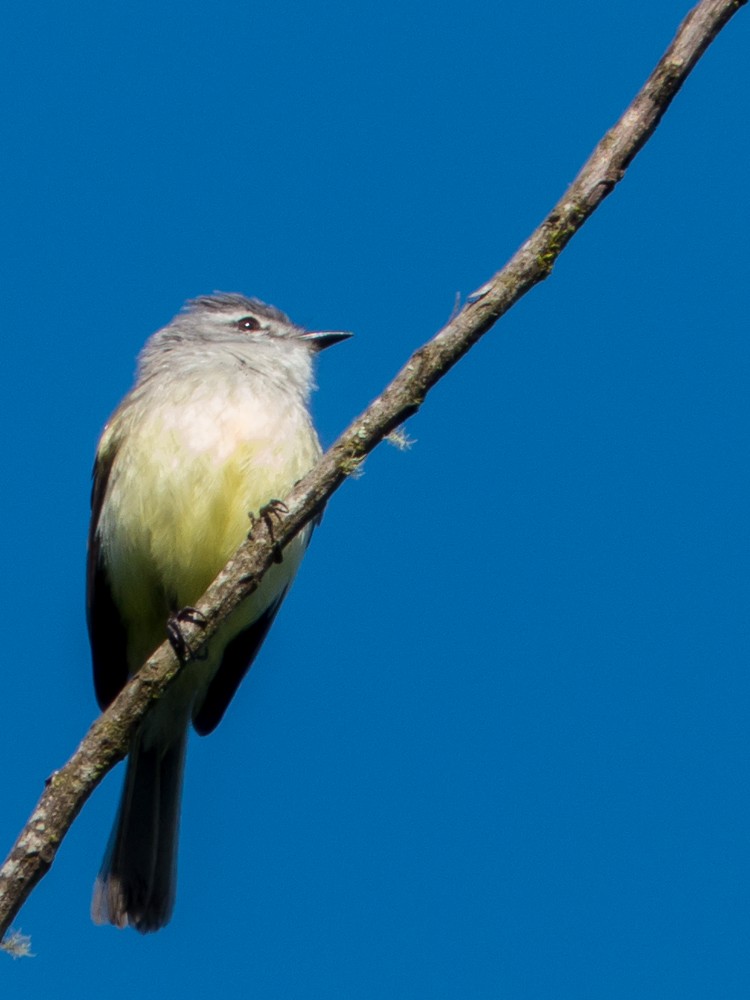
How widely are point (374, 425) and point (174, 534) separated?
2.23m

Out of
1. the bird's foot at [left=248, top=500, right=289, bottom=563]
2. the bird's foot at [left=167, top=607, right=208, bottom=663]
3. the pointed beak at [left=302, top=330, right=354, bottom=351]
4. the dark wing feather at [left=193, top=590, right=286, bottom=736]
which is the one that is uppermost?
the pointed beak at [left=302, top=330, right=354, bottom=351]

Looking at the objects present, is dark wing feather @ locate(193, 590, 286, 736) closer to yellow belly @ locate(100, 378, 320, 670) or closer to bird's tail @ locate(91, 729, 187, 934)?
bird's tail @ locate(91, 729, 187, 934)

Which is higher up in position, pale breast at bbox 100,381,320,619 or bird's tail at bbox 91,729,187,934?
pale breast at bbox 100,381,320,619

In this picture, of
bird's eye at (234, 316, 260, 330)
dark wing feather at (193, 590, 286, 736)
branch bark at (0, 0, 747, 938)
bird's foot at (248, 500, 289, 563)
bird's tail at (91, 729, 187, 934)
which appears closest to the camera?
branch bark at (0, 0, 747, 938)

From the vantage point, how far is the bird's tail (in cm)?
638

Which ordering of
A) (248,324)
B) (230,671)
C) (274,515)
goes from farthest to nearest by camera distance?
1. (248,324)
2. (230,671)
3. (274,515)

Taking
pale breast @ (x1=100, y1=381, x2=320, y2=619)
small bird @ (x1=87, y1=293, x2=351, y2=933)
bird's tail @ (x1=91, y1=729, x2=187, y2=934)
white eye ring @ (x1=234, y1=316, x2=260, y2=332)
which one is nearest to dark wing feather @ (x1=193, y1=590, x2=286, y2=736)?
small bird @ (x1=87, y1=293, x2=351, y2=933)

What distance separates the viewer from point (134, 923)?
6.34 m

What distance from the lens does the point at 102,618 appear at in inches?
279

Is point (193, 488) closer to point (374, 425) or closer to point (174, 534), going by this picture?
point (174, 534)

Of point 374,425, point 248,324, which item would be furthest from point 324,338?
point 374,425

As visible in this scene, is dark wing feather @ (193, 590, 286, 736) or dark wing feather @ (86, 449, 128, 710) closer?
dark wing feather @ (86, 449, 128, 710)

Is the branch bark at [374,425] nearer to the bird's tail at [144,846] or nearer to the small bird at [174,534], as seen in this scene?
the small bird at [174,534]

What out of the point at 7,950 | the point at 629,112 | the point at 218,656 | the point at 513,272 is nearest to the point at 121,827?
the point at 218,656
